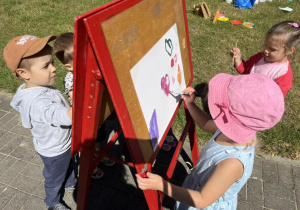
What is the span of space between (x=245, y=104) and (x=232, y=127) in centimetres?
17

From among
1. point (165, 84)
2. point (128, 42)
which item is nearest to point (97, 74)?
point (128, 42)

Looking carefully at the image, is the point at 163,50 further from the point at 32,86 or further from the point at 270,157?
the point at 270,157

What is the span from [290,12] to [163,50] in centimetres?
703

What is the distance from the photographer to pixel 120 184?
2672mm

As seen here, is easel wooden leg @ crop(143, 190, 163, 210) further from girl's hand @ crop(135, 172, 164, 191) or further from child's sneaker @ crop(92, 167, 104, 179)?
child's sneaker @ crop(92, 167, 104, 179)

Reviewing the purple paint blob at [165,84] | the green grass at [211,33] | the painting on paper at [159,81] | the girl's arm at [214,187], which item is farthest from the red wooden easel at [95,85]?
the green grass at [211,33]

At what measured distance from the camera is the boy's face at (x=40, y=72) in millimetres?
1698

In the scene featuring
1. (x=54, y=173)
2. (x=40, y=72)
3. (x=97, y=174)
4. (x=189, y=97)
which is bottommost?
(x=97, y=174)

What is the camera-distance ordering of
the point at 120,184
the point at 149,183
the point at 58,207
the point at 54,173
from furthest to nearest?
the point at 120,184 < the point at 58,207 < the point at 54,173 < the point at 149,183

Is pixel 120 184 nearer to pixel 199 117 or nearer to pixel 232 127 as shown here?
pixel 199 117

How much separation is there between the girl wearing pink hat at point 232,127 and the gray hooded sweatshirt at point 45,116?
68cm

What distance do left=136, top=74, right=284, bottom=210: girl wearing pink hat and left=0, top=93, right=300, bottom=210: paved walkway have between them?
1.18 meters

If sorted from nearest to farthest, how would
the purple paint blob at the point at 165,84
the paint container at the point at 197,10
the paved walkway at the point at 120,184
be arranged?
the purple paint blob at the point at 165,84 → the paved walkway at the point at 120,184 → the paint container at the point at 197,10

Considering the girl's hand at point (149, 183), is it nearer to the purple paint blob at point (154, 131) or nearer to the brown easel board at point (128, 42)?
the brown easel board at point (128, 42)
